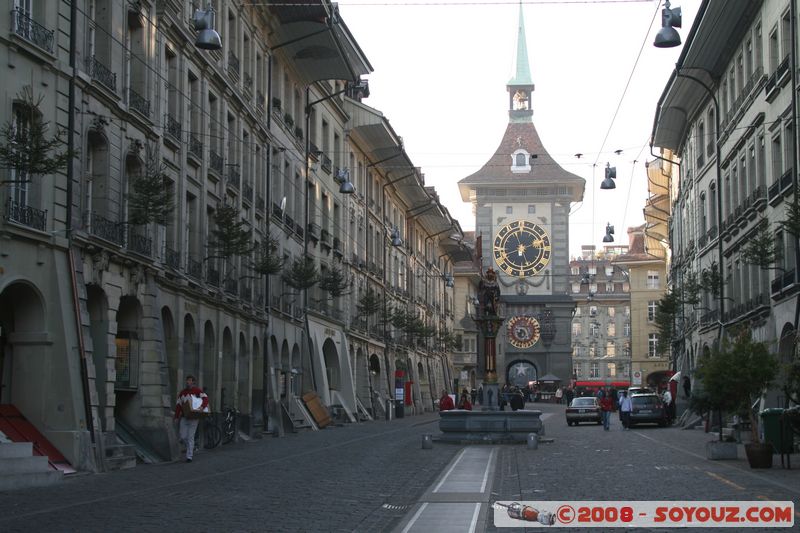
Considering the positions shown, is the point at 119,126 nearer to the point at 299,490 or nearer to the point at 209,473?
the point at 209,473

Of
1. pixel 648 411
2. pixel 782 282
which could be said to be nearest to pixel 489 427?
pixel 782 282

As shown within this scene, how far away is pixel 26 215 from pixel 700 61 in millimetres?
32558

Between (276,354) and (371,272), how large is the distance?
21585mm

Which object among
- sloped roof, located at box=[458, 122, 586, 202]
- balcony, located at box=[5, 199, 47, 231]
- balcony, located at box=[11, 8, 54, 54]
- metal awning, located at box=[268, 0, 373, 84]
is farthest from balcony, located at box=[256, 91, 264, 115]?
sloped roof, located at box=[458, 122, 586, 202]

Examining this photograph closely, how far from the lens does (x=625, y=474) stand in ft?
74.1

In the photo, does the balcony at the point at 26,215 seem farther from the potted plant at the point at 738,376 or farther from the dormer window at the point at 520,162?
the dormer window at the point at 520,162

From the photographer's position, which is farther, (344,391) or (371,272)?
(371,272)

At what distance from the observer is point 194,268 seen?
3434cm

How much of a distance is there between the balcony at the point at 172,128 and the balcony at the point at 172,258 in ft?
9.38

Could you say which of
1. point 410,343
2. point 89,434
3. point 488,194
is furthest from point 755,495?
point 488,194

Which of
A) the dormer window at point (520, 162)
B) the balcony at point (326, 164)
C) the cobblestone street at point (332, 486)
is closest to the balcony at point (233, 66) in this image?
the cobblestone street at point (332, 486)

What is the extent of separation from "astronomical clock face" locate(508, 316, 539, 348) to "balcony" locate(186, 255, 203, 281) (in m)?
93.2

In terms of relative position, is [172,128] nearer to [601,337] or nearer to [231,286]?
[231,286]

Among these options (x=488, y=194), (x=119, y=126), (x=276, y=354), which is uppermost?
(x=488, y=194)
